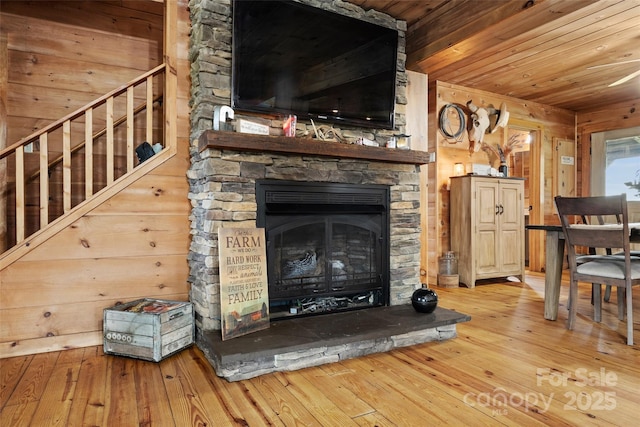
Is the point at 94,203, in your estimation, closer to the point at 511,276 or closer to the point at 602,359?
the point at 602,359

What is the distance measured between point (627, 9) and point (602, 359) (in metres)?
2.62

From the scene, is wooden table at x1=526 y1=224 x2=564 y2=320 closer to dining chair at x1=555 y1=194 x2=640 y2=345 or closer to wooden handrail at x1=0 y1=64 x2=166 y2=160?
dining chair at x1=555 y1=194 x2=640 y2=345

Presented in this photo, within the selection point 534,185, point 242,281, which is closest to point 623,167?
point 534,185

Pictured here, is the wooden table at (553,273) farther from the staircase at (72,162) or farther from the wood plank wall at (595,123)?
the wood plank wall at (595,123)

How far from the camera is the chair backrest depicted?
2.54 meters

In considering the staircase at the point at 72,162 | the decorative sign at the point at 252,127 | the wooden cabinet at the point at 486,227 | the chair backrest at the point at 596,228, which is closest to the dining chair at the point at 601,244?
the chair backrest at the point at 596,228

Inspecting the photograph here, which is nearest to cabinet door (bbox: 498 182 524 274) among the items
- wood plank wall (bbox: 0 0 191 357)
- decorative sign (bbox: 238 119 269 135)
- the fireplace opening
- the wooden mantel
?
the wooden mantel

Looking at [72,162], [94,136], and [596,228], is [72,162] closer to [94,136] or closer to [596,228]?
[94,136]

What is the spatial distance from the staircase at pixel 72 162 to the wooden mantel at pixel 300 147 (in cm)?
66

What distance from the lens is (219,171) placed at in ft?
7.80

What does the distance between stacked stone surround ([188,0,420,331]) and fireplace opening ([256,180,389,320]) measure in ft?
0.24

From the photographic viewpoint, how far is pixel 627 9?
2.96 meters

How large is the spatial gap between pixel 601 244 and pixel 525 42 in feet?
6.63

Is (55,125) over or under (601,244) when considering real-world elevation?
over
